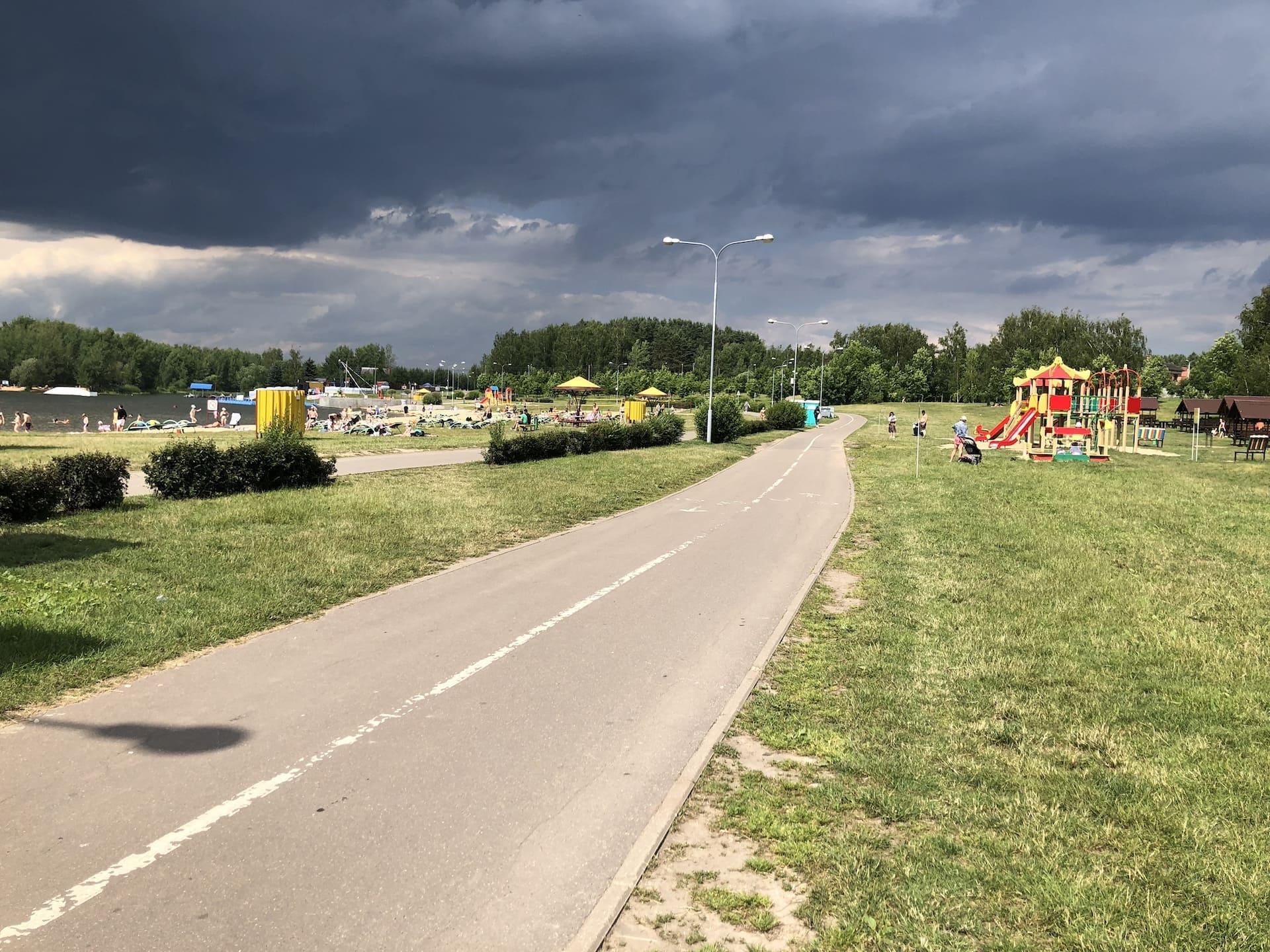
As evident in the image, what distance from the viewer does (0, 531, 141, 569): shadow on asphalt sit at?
1000 cm

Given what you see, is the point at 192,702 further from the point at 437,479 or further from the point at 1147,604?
the point at 437,479

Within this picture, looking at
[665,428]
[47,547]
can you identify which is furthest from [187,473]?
[665,428]

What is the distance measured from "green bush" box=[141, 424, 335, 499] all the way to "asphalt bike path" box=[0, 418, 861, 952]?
7888mm

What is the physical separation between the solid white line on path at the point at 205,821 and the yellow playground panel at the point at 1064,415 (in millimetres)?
29730

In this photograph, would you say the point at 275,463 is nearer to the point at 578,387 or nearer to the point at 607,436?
the point at 607,436

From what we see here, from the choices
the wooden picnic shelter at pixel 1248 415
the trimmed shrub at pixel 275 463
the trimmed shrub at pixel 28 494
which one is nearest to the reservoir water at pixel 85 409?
the trimmed shrub at pixel 275 463

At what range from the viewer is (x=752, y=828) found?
454 cm

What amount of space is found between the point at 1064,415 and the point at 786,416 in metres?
27.7

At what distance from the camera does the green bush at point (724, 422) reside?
40.7 metres

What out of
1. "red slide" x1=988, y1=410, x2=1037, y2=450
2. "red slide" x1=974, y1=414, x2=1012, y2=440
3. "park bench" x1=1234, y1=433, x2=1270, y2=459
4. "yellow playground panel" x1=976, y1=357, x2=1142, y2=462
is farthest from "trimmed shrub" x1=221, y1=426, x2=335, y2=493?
"park bench" x1=1234, y1=433, x2=1270, y2=459

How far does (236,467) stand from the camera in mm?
15922

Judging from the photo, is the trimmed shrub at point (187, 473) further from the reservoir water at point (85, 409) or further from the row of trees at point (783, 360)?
the row of trees at point (783, 360)

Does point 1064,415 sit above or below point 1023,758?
above

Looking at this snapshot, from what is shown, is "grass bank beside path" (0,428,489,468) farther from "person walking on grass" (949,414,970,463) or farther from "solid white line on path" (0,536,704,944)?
"person walking on grass" (949,414,970,463)
